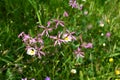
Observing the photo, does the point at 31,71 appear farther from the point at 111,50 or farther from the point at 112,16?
the point at 112,16

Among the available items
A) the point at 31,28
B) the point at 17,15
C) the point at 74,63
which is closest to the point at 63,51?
the point at 74,63

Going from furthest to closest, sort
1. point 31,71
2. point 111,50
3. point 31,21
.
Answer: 1. point 31,21
2. point 111,50
3. point 31,71

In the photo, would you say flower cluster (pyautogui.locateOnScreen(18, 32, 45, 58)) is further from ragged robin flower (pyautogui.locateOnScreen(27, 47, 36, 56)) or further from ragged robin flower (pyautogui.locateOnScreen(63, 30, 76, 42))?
ragged robin flower (pyautogui.locateOnScreen(63, 30, 76, 42))

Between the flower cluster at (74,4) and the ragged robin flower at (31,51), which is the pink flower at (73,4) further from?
the ragged robin flower at (31,51)

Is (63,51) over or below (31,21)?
below

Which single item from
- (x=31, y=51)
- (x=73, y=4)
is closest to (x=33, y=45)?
(x=31, y=51)

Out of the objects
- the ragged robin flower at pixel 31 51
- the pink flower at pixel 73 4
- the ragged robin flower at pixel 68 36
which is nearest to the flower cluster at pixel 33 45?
the ragged robin flower at pixel 31 51

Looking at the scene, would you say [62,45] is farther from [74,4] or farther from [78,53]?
[74,4]

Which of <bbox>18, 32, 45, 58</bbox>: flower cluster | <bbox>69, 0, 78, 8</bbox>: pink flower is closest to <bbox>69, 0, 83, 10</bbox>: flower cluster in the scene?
<bbox>69, 0, 78, 8</bbox>: pink flower
